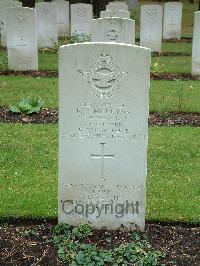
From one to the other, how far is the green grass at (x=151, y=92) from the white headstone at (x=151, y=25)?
14.4 ft

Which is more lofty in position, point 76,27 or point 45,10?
point 45,10

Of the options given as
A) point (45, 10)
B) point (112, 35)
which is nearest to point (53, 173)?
point (112, 35)

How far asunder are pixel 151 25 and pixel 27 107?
25.5ft

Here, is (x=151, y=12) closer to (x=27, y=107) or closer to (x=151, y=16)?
(x=151, y=16)

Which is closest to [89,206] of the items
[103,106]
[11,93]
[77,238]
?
[77,238]

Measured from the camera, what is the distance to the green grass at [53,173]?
5078 mm

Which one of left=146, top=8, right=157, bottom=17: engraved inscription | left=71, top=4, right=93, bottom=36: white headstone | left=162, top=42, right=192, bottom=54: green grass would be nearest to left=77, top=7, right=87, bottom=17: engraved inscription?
left=71, top=4, right=93, bottom=36: white headstone

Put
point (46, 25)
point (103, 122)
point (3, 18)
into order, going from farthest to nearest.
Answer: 1. point (3, 18)
2. point (46, 25)
3. point (103, 122)

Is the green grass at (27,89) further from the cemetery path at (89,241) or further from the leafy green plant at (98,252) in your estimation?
the leafy green plant at (98,252)

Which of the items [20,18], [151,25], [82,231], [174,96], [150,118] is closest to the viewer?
[82,231]

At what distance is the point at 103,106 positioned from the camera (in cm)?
429

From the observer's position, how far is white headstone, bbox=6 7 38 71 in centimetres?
1140

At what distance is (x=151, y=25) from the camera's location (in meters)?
15.3

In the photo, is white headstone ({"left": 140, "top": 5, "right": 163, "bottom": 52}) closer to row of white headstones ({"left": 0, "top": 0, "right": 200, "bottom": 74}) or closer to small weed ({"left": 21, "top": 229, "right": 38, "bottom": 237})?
row of white headstones ({"left": 0, "top": 0, "right": 200, "bottom": 74})
